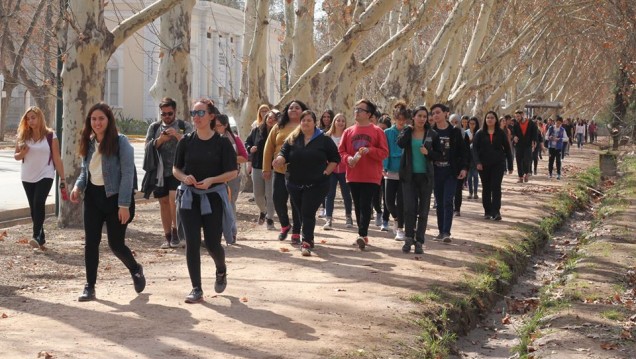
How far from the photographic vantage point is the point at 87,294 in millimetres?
9695

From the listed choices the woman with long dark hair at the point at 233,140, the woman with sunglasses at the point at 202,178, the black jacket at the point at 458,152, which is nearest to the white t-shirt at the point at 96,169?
the woman with sunglasses at the point at 202,178

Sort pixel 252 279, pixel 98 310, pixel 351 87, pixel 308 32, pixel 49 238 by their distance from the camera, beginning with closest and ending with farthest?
pixel 98 310
pixel 252 279
pixel 49 238
pixel 308 32
pixel 351 87

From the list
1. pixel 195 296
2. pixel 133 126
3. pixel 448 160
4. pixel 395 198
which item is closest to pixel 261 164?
pixel 395 198

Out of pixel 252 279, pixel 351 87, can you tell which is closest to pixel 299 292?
pixel 252 279

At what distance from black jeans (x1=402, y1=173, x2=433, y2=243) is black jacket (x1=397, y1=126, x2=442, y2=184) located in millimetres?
64

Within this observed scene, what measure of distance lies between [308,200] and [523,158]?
17.1 m

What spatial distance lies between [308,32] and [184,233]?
11.8m

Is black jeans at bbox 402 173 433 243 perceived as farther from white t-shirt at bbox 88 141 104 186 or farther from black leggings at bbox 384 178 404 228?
white t-shirt at bbox 88 141 104 186

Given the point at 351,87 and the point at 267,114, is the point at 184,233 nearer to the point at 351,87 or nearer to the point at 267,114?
the point at 267,114

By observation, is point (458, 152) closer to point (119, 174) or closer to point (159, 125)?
point (159, 125)

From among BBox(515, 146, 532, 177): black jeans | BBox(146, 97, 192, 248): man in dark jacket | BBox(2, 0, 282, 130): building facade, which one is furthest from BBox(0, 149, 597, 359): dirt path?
BBox(2, 0, 282, 130): building facade

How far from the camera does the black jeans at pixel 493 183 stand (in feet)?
60.6

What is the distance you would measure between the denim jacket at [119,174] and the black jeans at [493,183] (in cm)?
976

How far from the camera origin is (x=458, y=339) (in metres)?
10.4
